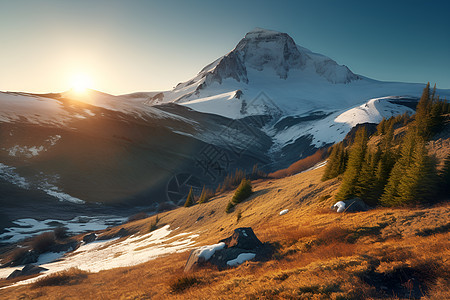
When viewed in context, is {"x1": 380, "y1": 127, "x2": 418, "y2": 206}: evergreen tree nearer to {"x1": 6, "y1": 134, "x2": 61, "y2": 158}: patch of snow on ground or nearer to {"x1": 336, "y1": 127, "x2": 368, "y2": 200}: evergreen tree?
{"x1": 336, "y1": 127, "x2": 368, "y2": 200}: evergreen tree

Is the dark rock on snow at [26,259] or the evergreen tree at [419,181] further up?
the evergreen tree at [419,181]

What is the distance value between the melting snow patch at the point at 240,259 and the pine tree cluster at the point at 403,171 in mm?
12552

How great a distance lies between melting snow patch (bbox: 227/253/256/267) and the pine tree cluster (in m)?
12.6

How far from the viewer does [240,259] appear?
13.6m

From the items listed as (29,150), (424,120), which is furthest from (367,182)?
(29,150)

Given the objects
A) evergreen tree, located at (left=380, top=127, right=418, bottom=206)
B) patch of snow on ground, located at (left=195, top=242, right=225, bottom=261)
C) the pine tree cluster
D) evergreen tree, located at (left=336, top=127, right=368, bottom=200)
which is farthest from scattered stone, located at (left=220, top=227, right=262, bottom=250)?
evergreen tree, located at (left=380, top=127, right=418, bottom=206)

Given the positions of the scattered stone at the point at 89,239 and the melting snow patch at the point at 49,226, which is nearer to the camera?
the scattered stone at the point at 89,239

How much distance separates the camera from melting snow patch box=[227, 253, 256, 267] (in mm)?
13227

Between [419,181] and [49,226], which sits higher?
[419,181]

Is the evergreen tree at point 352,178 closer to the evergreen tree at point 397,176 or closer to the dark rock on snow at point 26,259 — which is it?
the evergreen tree at point 397,176

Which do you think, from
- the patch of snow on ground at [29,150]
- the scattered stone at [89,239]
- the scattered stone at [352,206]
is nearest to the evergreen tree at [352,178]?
the scattered stone at [352,206]

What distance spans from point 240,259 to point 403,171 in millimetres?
15138

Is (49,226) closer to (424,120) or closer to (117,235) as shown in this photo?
(117,235)

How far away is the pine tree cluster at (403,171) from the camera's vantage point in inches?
642
